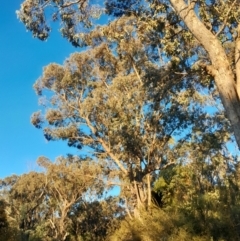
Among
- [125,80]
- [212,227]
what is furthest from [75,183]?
[212,227]

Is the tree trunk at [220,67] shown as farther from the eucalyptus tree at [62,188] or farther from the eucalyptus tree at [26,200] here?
the eucalyptus tree at [26,200]

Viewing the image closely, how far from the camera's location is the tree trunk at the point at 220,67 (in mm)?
5523

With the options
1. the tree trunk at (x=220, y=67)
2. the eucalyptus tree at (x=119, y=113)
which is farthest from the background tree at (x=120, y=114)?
the tree trunk at (x=220, y=67)

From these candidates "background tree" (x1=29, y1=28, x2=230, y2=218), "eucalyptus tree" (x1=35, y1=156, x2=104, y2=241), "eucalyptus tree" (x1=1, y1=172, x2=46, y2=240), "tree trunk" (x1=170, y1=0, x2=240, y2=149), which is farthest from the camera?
"eucalyptus tree" (x1=1, y1=172, x2=46, y2=240)

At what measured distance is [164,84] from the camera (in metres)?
9.19

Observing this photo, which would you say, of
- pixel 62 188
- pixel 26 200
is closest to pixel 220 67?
pixel 62 188

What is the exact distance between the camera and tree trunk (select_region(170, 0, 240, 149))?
552 centimetres

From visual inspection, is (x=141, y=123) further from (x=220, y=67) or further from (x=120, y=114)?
(x=220, y=67)

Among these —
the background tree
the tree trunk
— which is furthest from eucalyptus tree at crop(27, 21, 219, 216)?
the tree trunk

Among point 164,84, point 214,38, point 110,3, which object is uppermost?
point 110,3

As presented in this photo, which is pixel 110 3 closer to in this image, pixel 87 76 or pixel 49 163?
pixel 87 76

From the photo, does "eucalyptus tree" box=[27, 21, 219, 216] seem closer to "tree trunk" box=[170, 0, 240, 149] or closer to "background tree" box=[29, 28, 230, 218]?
"background tree" box=[29, 28, 230, 218]

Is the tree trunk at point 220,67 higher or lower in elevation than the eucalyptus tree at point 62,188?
lower

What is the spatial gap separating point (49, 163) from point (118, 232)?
14035mm
